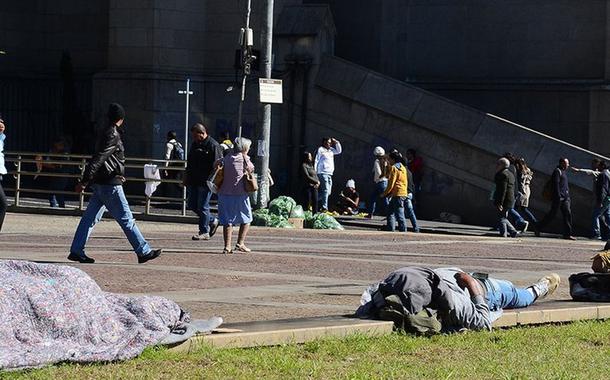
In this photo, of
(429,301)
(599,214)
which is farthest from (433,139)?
(429,301)

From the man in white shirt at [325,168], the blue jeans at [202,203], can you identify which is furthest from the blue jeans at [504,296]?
the man in white shirt at [325,168]

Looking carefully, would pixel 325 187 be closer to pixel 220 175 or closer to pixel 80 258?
pixel 220 175

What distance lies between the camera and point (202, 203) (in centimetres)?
2130

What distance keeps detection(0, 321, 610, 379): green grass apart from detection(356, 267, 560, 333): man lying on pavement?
0.50 ft

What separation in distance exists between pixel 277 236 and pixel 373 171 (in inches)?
330

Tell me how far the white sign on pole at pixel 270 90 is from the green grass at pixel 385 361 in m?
16.6

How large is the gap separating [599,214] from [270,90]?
274 inches

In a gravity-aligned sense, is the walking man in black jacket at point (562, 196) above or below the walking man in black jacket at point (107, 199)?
below

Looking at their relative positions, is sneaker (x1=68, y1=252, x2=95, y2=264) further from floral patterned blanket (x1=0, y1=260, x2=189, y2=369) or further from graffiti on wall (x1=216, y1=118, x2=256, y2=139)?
graffiti on wall (x1=216, y1=118, x2=256, y2=139)

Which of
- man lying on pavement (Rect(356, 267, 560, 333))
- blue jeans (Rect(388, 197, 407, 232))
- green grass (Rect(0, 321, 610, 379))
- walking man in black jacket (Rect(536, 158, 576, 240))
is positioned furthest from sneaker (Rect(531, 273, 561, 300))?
walking man in black jacket (Rect(536, 158, 576, 240))

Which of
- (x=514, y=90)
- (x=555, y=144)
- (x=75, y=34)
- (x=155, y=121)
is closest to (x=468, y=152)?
(x=555, y=144)

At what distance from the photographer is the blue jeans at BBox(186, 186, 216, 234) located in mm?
21297

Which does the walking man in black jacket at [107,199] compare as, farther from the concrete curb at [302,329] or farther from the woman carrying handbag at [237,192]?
the concrete curb at [302,329]

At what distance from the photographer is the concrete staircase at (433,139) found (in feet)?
99.7
